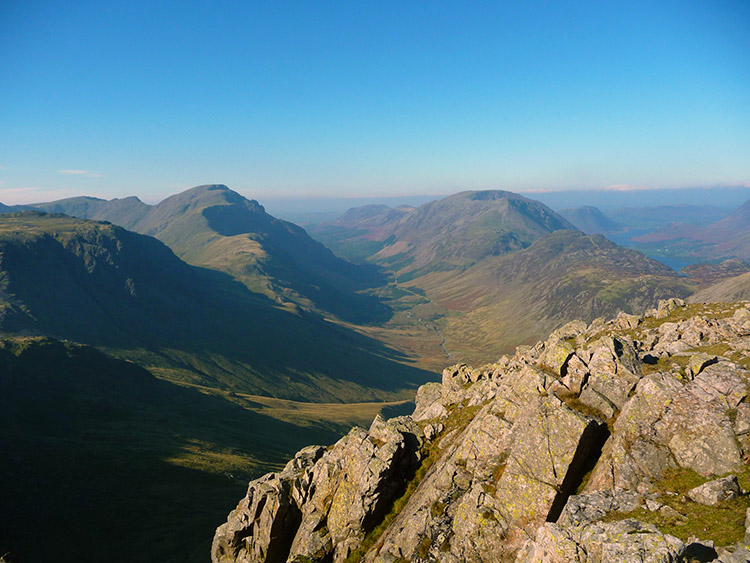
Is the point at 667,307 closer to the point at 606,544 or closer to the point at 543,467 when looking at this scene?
the point at 543,467

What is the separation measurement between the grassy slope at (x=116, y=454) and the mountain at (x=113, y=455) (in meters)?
0.25

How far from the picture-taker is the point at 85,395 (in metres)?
120

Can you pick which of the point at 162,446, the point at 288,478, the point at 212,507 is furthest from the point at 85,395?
the point at 288,478

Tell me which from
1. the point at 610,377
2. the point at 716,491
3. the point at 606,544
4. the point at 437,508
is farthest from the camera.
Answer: the point at 610,377

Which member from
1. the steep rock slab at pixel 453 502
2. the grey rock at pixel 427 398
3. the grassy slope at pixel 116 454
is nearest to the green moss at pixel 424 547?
the steep rock slab at pixel 453 502

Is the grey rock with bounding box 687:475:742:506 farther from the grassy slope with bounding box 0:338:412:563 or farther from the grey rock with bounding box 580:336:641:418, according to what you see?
the grassy slope with bounding box 0:338:412:563

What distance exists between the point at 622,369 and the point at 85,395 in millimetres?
149464

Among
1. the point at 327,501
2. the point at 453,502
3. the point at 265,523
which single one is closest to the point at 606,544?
the point at 453,502

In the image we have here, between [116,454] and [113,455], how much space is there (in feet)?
2.56

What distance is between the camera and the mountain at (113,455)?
6094cm

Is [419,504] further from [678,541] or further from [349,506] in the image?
[678,541]

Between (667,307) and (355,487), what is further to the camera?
(667,307)

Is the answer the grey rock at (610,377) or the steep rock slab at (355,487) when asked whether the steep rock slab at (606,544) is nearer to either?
the grey rock at (610,377)

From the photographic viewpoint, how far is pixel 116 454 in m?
86.6
